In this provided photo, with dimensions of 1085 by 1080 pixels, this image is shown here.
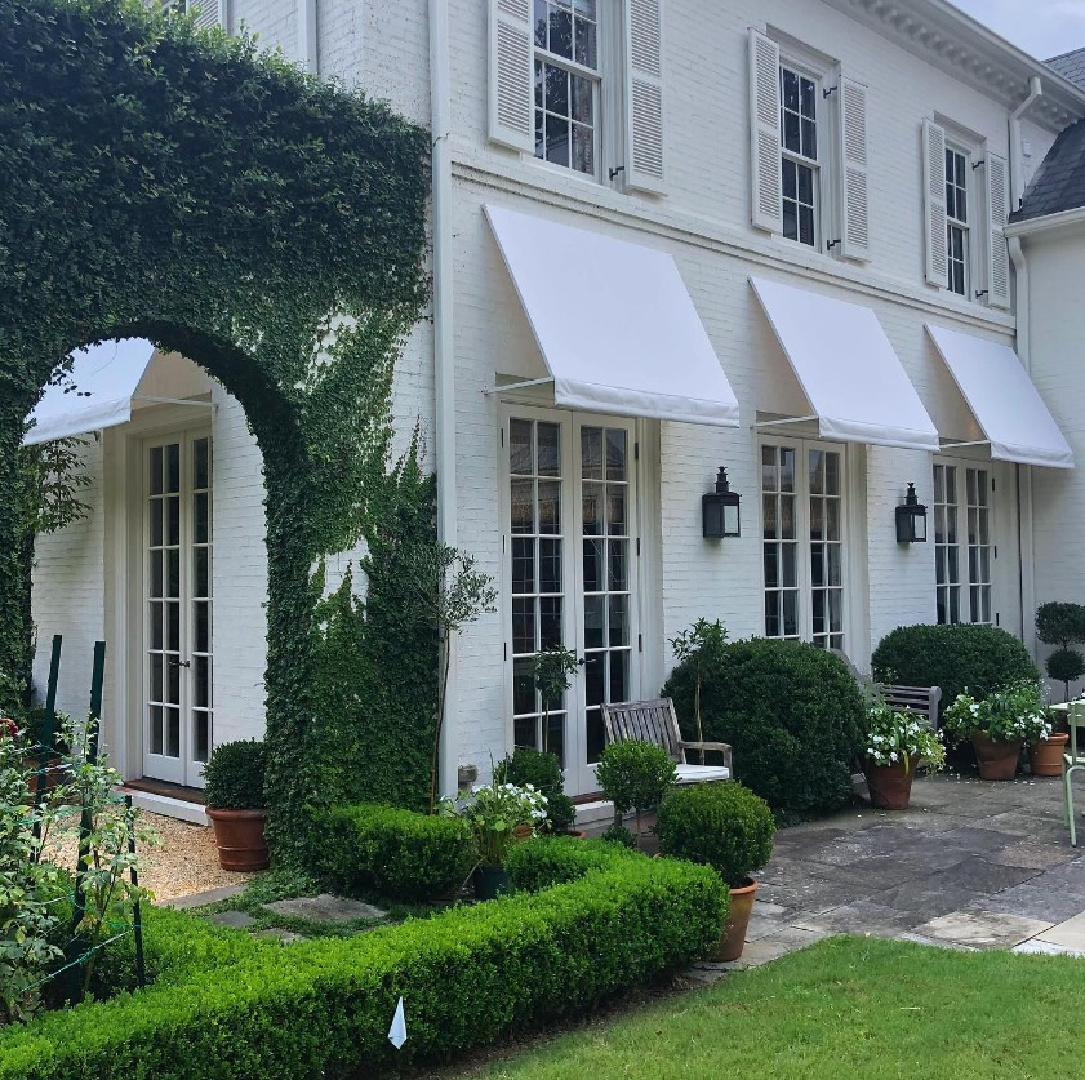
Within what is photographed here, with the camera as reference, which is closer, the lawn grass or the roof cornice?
the lawn grass

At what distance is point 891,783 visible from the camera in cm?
870

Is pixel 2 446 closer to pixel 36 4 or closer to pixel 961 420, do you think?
pixel 36 4

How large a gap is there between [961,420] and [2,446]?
9.54 metres

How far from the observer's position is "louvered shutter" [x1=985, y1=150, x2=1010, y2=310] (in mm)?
12602

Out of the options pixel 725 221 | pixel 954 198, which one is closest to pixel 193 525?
pixel 725 221

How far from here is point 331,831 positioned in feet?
20.9

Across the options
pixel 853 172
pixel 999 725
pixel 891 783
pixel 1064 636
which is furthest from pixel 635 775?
pixel 1064 636

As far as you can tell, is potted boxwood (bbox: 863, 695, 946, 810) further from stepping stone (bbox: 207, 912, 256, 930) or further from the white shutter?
stepping stone (bbox: 207, 912, 256, 930)

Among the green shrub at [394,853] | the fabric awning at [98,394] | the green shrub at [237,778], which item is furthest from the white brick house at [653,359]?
the green shrub at [394,853]

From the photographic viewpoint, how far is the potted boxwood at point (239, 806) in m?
6.81

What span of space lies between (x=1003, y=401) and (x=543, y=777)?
7387mm

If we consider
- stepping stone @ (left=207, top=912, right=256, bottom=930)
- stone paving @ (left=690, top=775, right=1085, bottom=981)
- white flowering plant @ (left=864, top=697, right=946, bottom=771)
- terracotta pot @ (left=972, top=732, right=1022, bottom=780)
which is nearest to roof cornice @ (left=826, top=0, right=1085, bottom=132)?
white flowering plant @ (left=864, top=697, right=946, bottom=771)

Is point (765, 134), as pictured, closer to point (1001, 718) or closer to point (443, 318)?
point (443, 318)

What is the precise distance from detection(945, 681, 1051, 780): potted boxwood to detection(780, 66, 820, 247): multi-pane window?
4324mm
